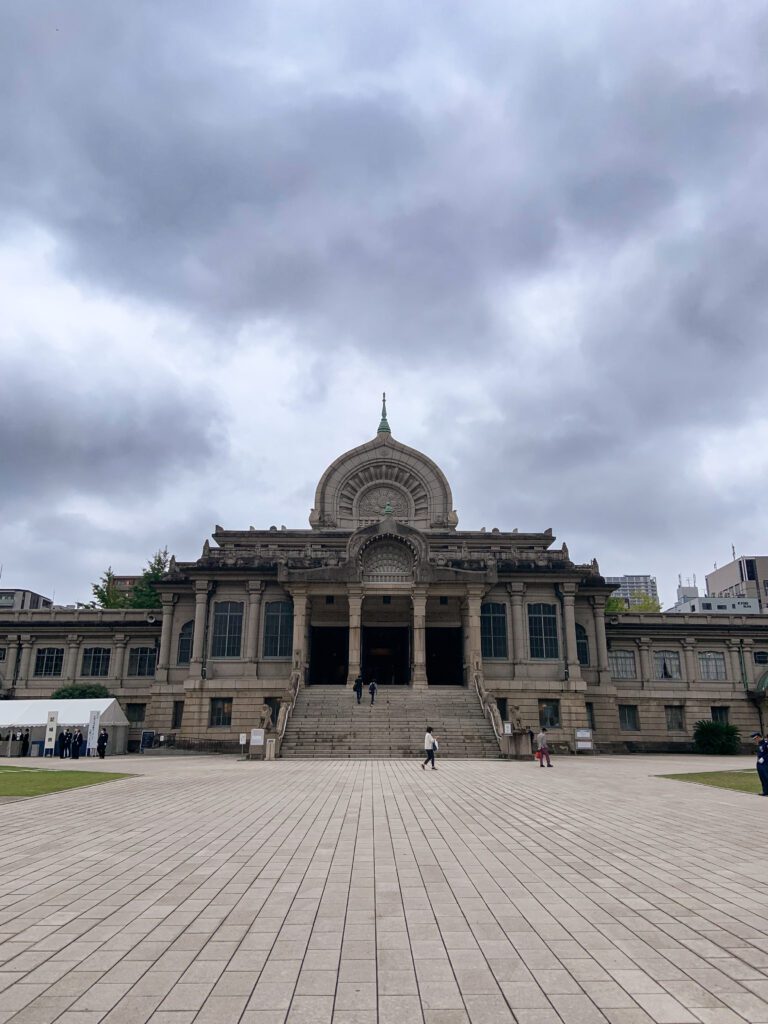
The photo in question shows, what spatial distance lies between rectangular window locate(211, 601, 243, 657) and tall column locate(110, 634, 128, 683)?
979 cm

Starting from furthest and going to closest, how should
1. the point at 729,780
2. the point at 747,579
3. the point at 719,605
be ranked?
the point at 747,579
the point at 719,605
the point at 729,780

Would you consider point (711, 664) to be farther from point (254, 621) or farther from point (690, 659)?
point (254, 621)

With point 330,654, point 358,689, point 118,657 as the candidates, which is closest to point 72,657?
point 118,657

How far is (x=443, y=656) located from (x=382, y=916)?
44.7m

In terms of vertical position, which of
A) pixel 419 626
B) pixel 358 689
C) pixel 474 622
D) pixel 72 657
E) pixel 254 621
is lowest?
pixel 358 689

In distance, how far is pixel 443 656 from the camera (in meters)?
51.8

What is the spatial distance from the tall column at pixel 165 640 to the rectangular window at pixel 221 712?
458 cm

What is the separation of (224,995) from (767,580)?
12686cm

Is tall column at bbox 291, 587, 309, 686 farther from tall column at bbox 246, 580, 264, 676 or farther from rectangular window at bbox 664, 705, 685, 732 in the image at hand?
rectangular window at bbox 664, 705, 685, 732

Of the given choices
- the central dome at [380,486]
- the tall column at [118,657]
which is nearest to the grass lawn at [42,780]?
the tall column at [118,657]

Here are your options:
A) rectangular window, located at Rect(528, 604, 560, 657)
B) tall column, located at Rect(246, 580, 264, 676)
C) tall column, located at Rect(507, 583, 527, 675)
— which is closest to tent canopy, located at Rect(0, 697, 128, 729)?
tall column, located at Rect(246, 580, 264, 676)

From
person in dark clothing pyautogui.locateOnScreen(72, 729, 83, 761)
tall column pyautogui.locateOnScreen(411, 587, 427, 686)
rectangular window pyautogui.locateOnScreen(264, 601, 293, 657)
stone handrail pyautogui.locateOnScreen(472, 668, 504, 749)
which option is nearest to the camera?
stone handrail pyautogui.locateOnScreen(472, 668, 504, 749)

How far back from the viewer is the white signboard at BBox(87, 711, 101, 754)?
3972 centimetres

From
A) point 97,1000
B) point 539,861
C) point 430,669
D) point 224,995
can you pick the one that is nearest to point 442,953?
point 224,995
